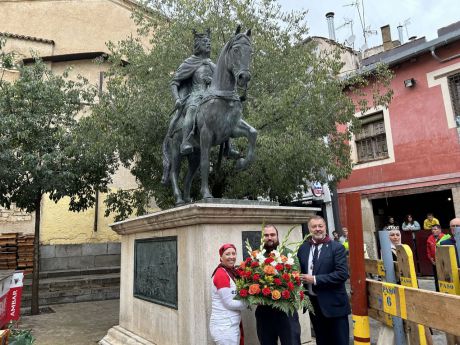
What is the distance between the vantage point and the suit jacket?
3.36m

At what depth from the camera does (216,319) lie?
132 inches

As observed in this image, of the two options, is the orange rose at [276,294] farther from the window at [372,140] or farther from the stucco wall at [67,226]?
the stucco wall at [67,226]

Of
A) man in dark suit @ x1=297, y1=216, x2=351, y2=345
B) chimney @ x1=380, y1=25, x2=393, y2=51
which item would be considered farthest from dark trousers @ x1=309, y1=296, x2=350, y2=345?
chimney @ x1=380, y1=25, x2=393, y2=51

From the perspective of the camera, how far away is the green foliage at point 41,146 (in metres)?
8.88

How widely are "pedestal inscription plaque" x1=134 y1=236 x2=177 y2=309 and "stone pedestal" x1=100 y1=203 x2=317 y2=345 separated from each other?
3.3 inches

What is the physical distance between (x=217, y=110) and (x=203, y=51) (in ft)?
4.07

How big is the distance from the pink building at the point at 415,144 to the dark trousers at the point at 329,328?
10558 millimetres

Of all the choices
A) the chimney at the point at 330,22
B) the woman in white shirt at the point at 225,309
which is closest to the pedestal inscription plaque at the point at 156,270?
the woman in white shirt at the point at 225,309

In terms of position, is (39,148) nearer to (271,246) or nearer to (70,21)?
(271,246)

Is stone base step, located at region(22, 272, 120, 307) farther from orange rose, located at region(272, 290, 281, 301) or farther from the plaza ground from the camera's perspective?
orange rose, located at region(272, 290, 281, 301)

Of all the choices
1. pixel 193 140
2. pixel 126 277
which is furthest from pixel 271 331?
pixel 126 277

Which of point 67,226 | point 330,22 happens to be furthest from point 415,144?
point 67,226

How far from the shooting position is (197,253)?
13.2 ft

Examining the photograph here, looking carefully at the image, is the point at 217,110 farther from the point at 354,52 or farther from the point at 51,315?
the point at 354,52
